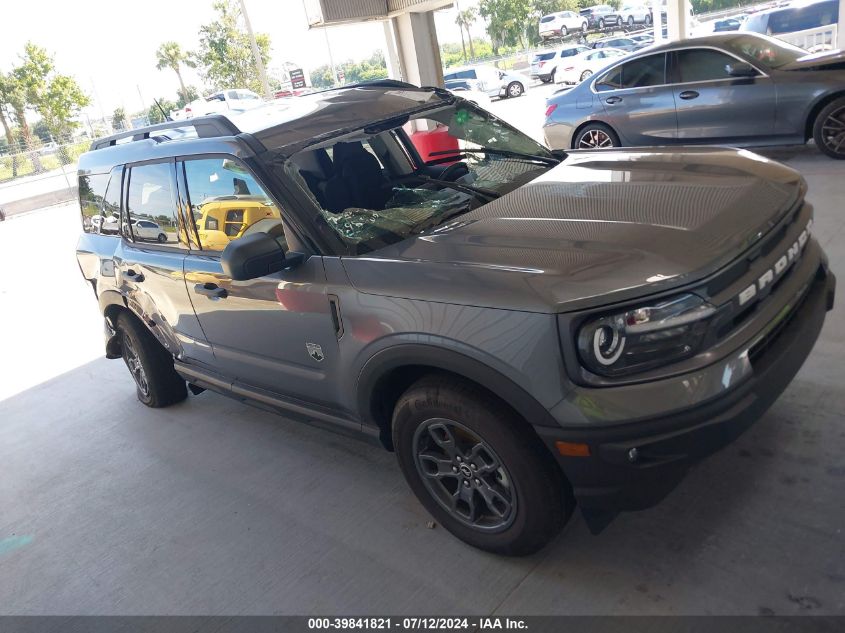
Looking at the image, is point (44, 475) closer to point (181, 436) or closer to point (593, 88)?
point (181, 436)

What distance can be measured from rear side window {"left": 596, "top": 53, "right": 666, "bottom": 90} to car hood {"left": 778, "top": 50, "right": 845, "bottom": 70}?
1354mm

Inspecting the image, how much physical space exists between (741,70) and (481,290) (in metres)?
6.63

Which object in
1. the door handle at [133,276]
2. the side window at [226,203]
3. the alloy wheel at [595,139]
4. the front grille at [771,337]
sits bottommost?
the alloy wheel at [595,139]

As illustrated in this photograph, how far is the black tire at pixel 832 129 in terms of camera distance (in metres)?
6.95

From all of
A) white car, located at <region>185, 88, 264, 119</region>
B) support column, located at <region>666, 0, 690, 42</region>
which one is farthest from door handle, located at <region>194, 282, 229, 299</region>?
white car, located at <region>185, 88, 264, 119</region>

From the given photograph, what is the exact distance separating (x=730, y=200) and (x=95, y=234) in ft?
12.9

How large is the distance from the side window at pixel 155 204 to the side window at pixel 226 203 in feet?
0.65

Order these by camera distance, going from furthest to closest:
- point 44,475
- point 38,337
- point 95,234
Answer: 1. point 38,337
2. point 95,234
3. point 44,475

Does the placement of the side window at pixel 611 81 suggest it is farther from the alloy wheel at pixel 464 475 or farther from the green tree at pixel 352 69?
the green tree at pixel 352 69

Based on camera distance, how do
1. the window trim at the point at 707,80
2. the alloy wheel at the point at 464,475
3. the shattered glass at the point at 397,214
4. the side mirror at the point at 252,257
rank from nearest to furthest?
the alloy wheel at the point at 464,475 → the side mirror at the point at 252,257 → the shattered glass at the point at 397,214 → the window trim at the point at 707,80

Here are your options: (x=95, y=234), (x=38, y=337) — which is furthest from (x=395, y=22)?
(x=95, y=234)

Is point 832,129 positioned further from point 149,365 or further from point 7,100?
point 7,100

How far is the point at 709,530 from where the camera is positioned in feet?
8.38

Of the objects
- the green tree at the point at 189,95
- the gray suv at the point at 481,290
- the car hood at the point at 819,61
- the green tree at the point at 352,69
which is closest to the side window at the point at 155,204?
the gray suv at the point at 481,290
